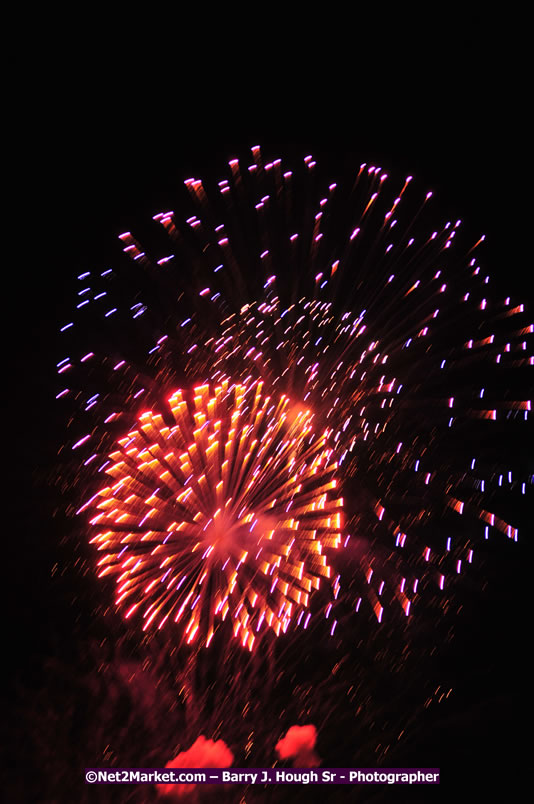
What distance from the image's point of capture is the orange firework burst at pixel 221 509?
507 centimetres

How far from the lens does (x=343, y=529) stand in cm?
596

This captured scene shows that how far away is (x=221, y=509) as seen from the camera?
17.3ft

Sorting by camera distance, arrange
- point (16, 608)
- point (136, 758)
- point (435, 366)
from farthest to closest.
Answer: point (16, 608) < point (435, 366) < point (136, 758)

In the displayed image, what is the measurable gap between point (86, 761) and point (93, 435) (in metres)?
2.54

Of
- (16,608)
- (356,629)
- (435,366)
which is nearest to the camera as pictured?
(435,366)

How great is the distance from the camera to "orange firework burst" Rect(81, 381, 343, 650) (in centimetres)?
507

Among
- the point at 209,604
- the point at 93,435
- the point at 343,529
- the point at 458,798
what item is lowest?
the point at 458,798

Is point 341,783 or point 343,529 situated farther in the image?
point 343,529

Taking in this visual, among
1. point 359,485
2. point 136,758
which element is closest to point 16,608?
point 136,758

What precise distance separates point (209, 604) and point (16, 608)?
2.46 meters

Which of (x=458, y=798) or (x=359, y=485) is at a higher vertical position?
(x=359, y=485)

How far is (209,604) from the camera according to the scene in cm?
529

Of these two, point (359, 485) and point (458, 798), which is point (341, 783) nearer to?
point (458, 798)

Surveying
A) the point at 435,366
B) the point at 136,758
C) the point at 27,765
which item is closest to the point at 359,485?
the point at 435,366
